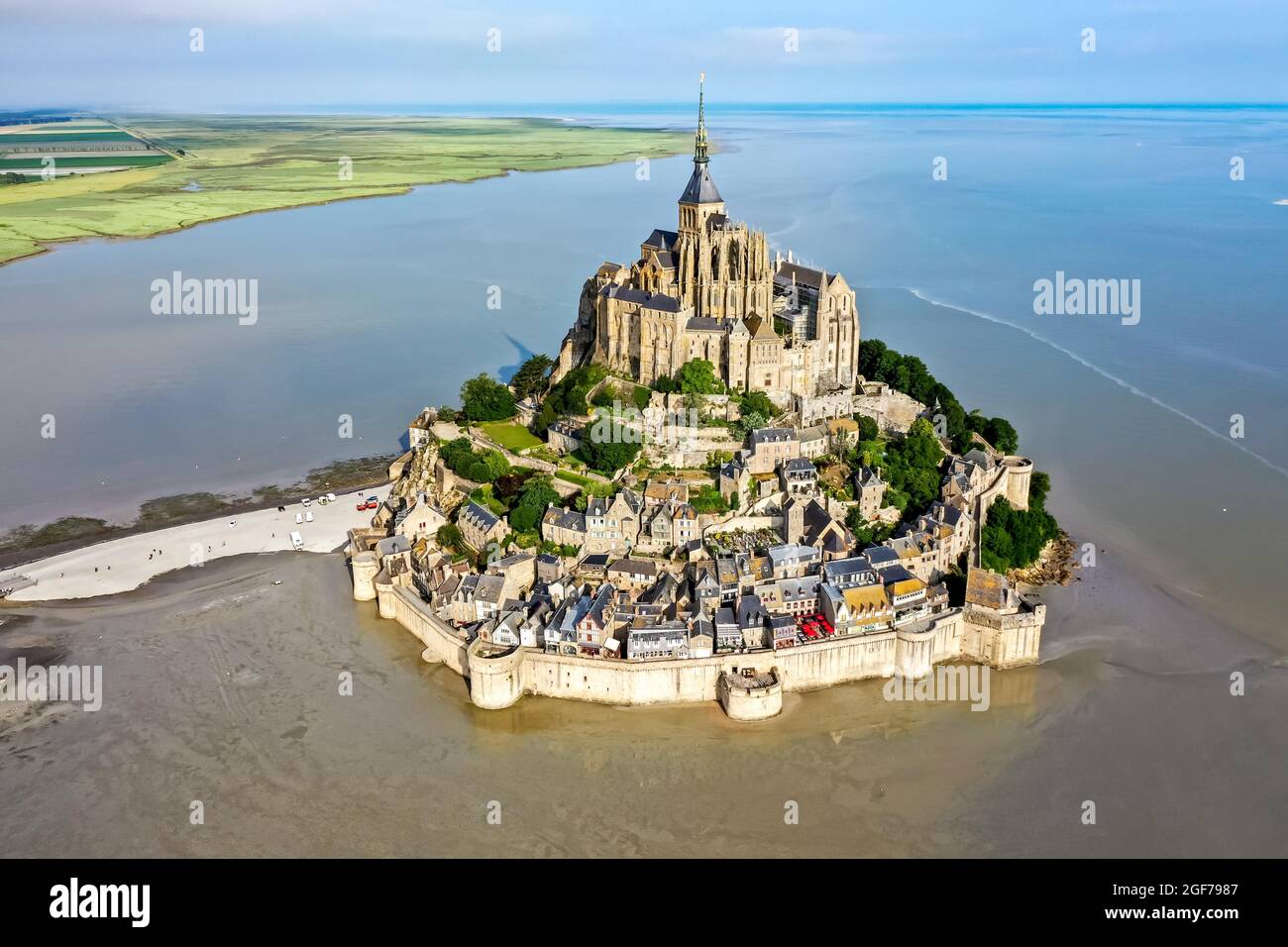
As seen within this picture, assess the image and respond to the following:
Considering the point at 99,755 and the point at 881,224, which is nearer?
the point at 99,755

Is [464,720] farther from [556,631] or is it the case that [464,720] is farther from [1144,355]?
[1144,355]

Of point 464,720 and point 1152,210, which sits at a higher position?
point 1152,210

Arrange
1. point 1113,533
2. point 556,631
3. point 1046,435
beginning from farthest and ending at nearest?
point 1046,435
point 1113,533
point 556,631

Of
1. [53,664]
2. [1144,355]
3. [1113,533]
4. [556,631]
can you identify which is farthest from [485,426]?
[1144,355]

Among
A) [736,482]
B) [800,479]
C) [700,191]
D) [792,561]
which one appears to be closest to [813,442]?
[800,479]

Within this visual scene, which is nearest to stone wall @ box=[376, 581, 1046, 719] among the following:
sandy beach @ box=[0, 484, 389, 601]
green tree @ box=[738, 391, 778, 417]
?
green tree @ box=[738, 391, 778, 417]

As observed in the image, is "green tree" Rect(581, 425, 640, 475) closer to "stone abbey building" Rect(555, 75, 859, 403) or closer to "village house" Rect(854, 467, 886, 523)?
"stone abbey building" Rect(555, 75, 859, 403)
